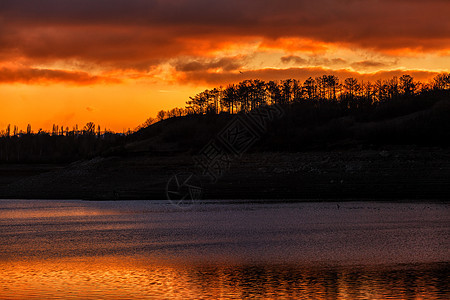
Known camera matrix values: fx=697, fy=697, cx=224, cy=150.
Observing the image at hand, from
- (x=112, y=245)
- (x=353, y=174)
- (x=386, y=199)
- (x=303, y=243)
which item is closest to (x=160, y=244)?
(x=112, y=245)

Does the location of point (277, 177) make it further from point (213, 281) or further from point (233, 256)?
point (213, 281)

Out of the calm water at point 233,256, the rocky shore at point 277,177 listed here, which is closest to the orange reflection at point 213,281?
the calm water at point 233,256

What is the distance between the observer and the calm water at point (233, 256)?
28.0 meters

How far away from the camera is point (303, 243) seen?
1799 inches

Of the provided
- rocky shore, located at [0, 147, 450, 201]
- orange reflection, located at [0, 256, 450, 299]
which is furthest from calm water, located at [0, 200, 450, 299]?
rocky shore, located at [0, 147, 450, 201]

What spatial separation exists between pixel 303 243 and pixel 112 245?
13.1m

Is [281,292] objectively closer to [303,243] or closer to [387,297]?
[387,297]

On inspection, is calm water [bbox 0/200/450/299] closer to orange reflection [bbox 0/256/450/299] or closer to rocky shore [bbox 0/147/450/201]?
orange reflection [bbox 0/256/450/299]

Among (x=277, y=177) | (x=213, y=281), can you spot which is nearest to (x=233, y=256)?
(x=213, y=281)

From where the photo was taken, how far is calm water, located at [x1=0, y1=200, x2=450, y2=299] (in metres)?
28.0

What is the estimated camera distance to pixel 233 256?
131 ft

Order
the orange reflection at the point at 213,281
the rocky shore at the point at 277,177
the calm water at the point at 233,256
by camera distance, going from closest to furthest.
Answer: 1. the orange reflection at the point at 213,281
2. the calm water at the point at 233,256
3. the rocky shore at the point at 277,177

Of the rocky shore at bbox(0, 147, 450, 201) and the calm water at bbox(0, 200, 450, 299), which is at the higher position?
the rocky shore at bbox(0, 147, 450, 201)

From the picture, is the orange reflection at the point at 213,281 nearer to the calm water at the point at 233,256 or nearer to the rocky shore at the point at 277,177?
the calm water at the point at 233,256
